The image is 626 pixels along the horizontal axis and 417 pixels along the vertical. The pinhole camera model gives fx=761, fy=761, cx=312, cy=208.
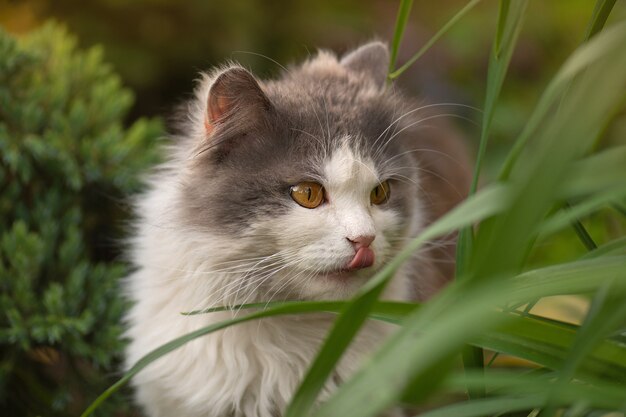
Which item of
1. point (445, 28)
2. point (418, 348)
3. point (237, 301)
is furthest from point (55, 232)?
point (418, 348)

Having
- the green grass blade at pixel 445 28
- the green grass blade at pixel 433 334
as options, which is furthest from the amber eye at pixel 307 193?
the green grass blade at pixel 433 334

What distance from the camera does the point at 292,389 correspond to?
6.26ft

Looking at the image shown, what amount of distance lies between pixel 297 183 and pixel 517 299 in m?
0.74

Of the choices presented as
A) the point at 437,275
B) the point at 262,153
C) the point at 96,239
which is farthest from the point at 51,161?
the point at 437,275

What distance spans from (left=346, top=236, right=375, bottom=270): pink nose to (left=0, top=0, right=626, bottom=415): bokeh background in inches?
77.8

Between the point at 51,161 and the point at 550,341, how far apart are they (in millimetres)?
1681

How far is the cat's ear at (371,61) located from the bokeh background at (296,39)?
1.36 m

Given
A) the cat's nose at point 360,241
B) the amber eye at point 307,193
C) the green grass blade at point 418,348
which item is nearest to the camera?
the green grass blade at point 418,348

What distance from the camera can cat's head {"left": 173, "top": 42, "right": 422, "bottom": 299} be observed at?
1.69 meters

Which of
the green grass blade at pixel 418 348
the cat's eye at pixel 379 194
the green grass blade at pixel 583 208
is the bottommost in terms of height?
the green grass blade at pixel 418 348

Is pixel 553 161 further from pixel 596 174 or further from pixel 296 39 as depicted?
pixel 296 39

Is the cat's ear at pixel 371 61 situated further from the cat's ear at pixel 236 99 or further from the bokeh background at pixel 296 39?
the bokeh background at pixel 296 39

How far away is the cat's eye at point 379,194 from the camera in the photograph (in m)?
1.86

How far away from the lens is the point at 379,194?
1.88 m
